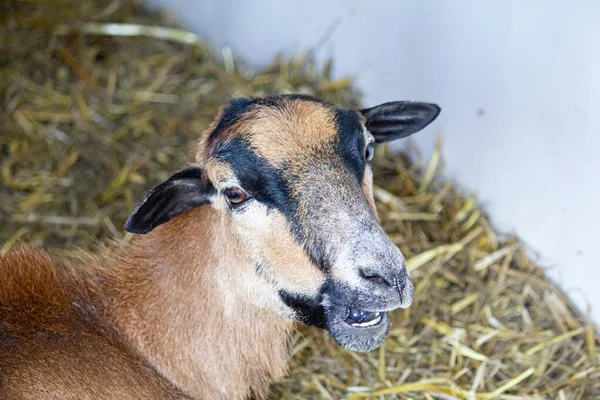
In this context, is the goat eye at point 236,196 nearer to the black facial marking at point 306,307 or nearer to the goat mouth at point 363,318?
the black facial marking at point 306,307

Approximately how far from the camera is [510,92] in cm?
527

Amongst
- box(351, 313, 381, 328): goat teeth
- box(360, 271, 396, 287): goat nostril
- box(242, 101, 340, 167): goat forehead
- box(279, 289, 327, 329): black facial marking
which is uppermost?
box(242, 101, 340, 167): goat forehead

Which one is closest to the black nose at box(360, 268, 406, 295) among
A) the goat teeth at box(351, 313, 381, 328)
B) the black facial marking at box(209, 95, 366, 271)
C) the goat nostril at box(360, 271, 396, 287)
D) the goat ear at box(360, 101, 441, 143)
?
the goat nostril at box(360, 271, 396, 287)

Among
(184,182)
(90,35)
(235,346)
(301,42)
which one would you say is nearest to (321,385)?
(235,346)

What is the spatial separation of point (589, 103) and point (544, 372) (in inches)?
74.8

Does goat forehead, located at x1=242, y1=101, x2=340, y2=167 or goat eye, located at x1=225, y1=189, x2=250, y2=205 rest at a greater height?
goat forehead, located at x1=242, y1=101, x2=340, y2=167

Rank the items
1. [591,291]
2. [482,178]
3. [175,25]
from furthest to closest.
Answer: [175,25]
[482,178]
[591,291]

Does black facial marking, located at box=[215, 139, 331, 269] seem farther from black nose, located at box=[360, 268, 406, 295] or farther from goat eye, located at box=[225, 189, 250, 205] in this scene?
black nose, located at box=[360, 268, 406, 295]

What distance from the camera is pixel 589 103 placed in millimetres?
4719

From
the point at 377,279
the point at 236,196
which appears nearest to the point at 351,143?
the point at 236,196

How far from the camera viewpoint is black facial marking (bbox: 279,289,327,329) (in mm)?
3419

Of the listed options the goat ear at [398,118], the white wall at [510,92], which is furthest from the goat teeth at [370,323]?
the white wall at [510,92]

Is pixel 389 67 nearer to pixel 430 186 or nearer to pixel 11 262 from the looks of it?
pixel 430 186

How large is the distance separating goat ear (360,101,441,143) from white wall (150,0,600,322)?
1271mm
